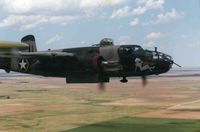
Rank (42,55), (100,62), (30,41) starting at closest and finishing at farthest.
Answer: (42,55), (100,62), (30,41)

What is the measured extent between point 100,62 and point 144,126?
104 ft

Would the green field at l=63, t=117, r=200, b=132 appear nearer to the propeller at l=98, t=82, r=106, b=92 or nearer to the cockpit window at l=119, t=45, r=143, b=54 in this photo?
the propeller at l=98, t=82, r=106, b=92

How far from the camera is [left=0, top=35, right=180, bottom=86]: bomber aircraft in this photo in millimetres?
41031

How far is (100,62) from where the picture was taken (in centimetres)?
4150

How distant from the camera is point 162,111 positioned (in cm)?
9462

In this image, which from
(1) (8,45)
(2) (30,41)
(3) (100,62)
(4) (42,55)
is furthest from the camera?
(2) (30,41)

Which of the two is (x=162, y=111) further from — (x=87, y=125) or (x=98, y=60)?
(x=98, y=60)

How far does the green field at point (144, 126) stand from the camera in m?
66.2

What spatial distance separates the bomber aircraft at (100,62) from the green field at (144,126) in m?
25.1

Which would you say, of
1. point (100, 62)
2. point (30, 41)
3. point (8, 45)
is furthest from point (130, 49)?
point (30, 41)

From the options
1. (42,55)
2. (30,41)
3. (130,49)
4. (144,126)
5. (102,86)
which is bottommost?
(144,126)

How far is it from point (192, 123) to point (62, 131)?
23933 millimetres

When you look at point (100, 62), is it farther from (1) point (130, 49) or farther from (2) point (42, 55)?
(2) point (42, 55)

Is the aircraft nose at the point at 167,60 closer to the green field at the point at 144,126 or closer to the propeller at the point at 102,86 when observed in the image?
the propeller at the point at 102,86
